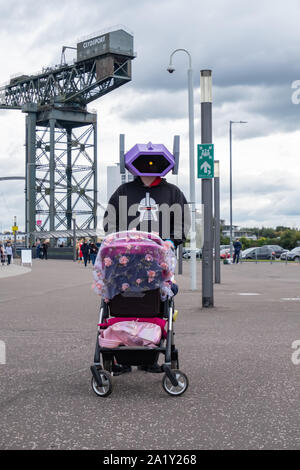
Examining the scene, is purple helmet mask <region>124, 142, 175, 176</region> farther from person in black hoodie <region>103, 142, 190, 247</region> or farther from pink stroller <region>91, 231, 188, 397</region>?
pink stroller <region>91, 231, 188, 397</region>

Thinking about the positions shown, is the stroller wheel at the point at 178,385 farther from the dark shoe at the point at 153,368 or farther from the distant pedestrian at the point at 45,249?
the distant pedestrian at the point at 45,249

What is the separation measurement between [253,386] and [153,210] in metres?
1.79

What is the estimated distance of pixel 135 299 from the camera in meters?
5.09

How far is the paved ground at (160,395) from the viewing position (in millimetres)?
3781

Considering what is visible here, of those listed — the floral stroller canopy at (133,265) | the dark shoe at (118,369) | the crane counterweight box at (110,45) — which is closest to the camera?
the floral stroller canopy at (133,265)

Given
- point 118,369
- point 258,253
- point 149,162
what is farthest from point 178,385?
point 258,253

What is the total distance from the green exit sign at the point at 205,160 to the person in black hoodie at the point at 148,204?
5.67m

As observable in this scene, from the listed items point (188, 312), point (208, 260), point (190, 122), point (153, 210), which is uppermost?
point (190, 122)

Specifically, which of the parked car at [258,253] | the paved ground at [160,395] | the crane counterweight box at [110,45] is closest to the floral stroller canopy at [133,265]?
the paved ground at [160,395]

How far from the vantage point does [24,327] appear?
912cm
